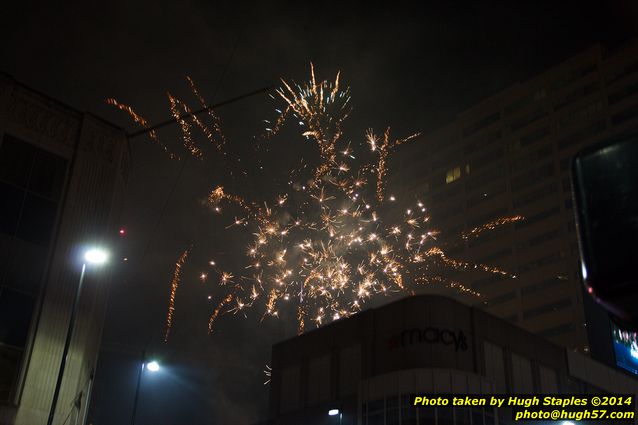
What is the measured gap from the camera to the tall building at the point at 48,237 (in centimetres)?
3303

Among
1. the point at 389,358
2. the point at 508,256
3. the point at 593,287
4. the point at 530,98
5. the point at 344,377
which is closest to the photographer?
the point at 593,287

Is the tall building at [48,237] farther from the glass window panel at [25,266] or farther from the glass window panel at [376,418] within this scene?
the glass window panel at [376,418]

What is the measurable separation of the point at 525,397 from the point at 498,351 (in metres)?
3.28

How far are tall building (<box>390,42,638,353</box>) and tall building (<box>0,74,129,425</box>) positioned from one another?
253 feet

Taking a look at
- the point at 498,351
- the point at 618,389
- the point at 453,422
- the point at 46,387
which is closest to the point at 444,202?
the point at 618,389

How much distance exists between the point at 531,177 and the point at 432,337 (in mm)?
80377

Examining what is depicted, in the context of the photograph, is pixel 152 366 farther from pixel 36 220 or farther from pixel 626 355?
pixel 626 355

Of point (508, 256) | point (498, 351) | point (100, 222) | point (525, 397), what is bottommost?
point (525, 397)

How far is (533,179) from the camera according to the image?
11625 cm

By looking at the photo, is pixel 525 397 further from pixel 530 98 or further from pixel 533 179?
pixel 530 98

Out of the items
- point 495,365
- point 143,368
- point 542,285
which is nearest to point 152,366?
point 143,368

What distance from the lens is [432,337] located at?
140 ft

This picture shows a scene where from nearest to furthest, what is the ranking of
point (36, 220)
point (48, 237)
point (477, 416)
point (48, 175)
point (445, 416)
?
point (36, 220) < point (48, 237) < point (48, 175) < point (445, 416) < point (477, 416)

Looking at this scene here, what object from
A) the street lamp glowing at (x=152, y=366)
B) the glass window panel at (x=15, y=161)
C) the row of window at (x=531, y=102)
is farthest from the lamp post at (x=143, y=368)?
the row of window at (x=531, y=102)
